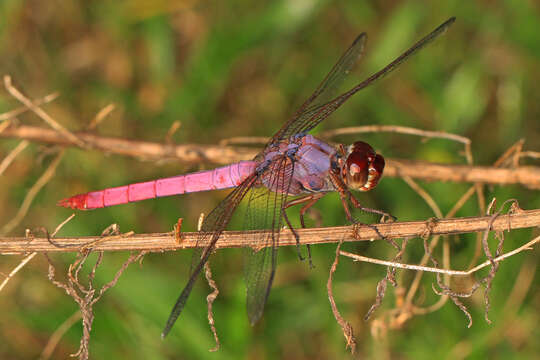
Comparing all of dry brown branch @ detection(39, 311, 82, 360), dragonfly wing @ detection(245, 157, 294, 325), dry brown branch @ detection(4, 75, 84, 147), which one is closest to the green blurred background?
dry brown branch @ detection(39, 311, 82, 360)

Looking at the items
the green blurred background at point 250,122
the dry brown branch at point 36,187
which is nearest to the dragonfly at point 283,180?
the dry brown branch at point 36,187

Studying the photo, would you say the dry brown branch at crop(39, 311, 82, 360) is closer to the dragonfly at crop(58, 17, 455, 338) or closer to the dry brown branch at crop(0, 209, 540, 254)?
the dragonfly at crop(58, 17, 455, 338)

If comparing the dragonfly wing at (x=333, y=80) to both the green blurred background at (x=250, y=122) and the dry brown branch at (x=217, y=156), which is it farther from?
the green blurred background at (x=250, y=122)

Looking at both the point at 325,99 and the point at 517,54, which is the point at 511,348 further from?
the point at 517,54

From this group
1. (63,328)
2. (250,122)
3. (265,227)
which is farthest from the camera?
(250,122)

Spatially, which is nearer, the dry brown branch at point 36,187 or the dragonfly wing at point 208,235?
the dragonfly wing at point 208,235

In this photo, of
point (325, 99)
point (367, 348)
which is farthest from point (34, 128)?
point (367, 348)

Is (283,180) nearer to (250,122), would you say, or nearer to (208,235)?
(208,235)

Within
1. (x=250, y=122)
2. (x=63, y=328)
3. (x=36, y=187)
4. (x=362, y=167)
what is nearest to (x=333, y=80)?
(x=362, y=167)
